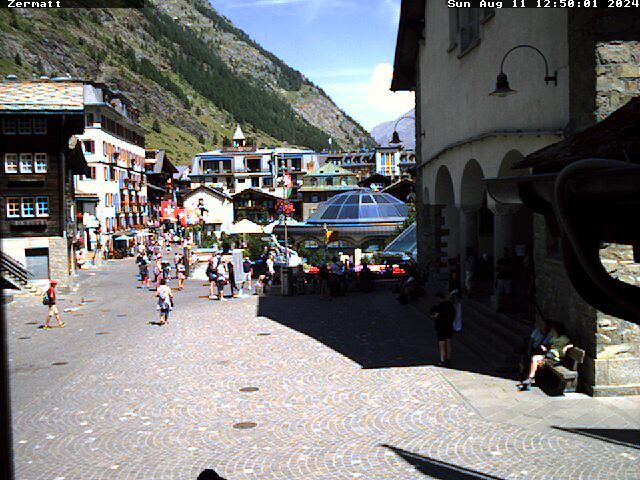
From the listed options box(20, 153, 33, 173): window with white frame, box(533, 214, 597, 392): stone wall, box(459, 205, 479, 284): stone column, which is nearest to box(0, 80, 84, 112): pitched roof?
box(20, 153, 33, 173): window with white frame

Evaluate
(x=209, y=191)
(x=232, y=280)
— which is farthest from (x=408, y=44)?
(x=209, y=191)

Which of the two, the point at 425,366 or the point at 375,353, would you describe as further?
the point at 375,353

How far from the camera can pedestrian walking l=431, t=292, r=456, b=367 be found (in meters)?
14.0

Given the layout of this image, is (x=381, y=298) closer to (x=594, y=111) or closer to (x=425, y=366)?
(x=425, y=366)

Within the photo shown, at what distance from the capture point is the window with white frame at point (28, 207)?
36.3m

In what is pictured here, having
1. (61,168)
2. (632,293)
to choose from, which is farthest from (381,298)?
(632,293)

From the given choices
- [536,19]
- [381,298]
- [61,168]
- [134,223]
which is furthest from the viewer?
[134,223]

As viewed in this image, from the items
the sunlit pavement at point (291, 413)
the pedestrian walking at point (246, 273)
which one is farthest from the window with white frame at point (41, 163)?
the sunlit pavement at point (291, 413)

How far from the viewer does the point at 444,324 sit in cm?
1393

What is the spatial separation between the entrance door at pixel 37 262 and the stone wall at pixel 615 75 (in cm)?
3150

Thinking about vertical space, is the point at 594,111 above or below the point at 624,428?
above

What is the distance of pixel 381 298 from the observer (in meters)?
26.5

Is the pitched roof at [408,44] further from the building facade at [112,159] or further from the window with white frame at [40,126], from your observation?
the building facade at [112,159]

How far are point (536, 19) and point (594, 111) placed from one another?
11.6 feet
